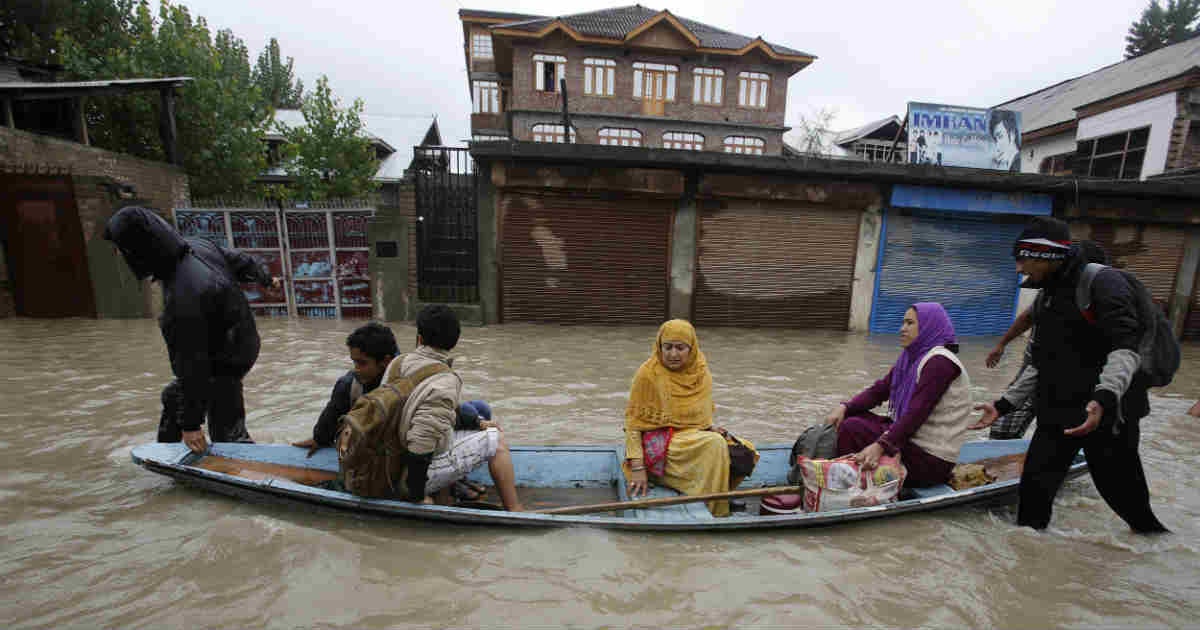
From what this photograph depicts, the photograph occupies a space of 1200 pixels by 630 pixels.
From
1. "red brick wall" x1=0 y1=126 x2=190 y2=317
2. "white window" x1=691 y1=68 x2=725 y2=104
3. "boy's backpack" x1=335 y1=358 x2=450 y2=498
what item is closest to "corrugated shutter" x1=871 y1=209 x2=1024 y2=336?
"boy's backpack" x1=335 y1=358 x2=450 y2=498

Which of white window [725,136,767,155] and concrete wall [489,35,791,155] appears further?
white window [725,136,767,155]

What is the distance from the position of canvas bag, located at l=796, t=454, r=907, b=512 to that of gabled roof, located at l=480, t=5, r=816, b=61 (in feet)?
77.4

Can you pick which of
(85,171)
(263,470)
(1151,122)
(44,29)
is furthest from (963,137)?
(44,29)

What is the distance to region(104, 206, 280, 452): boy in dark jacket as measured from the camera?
9.96 ft

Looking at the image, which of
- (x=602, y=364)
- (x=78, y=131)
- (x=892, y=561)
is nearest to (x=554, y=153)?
(x=602, y=364)

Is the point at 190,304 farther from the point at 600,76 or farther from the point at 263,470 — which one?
the point at 600,76

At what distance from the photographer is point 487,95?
29031 millimetres

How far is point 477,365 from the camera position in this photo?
748 centimetres

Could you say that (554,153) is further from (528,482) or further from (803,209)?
(528,482)

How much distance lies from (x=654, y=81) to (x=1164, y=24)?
3301 centimetres

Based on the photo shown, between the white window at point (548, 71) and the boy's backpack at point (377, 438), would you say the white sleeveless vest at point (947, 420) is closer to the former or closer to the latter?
the boy's backpack at point (377, 438)

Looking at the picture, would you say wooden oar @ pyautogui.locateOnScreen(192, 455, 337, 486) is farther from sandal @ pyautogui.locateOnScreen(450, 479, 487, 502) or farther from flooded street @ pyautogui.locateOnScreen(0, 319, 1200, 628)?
sandal @ pyautogui.locateOnScreen(450, 479, 487, 502)

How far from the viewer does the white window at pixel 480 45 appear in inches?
1150

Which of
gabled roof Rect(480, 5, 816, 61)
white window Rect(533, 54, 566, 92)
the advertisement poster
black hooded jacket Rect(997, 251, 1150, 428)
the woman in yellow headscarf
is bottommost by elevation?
the woman in yellow headscarf
